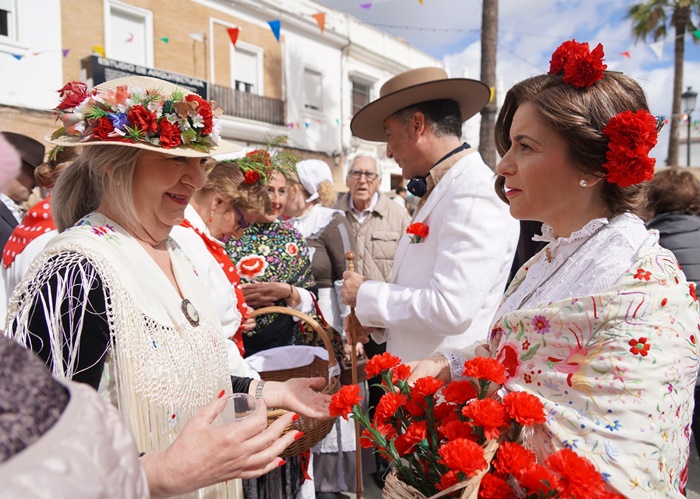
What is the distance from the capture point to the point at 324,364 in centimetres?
280

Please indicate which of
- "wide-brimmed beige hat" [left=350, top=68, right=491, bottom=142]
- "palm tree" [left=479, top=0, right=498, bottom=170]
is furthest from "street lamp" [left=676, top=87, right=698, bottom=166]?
"wide-brimmed beige hat" [left=350, top=68, right=491, bottom=142]

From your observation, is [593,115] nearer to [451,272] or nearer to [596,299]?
[596,299]

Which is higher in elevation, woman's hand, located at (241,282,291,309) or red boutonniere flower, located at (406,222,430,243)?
red boutonniere flower, located at (406,222,430,243)

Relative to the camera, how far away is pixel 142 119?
1.49 metres

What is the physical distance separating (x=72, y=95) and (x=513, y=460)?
1781 millimetres

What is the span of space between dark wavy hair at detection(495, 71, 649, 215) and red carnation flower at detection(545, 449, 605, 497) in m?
0.87

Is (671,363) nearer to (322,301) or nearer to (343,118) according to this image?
(322,301)

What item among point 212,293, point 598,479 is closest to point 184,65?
point 212,293

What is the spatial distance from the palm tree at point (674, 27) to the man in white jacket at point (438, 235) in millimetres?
14898

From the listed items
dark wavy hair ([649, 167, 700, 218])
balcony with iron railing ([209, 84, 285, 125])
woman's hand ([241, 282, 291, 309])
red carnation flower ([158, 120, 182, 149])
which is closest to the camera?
red carnation flower ([158, 120, 182, 149])

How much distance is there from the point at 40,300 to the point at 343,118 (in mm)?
18042

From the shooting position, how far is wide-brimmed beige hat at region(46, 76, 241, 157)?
1485 millimetres

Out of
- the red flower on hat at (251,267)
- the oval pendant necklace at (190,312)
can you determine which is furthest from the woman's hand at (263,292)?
the oval pendant necklace at (190,312)

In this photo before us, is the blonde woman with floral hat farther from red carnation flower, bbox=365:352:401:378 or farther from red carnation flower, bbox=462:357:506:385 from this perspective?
red carnation flower, bbox=462:357:506:385
